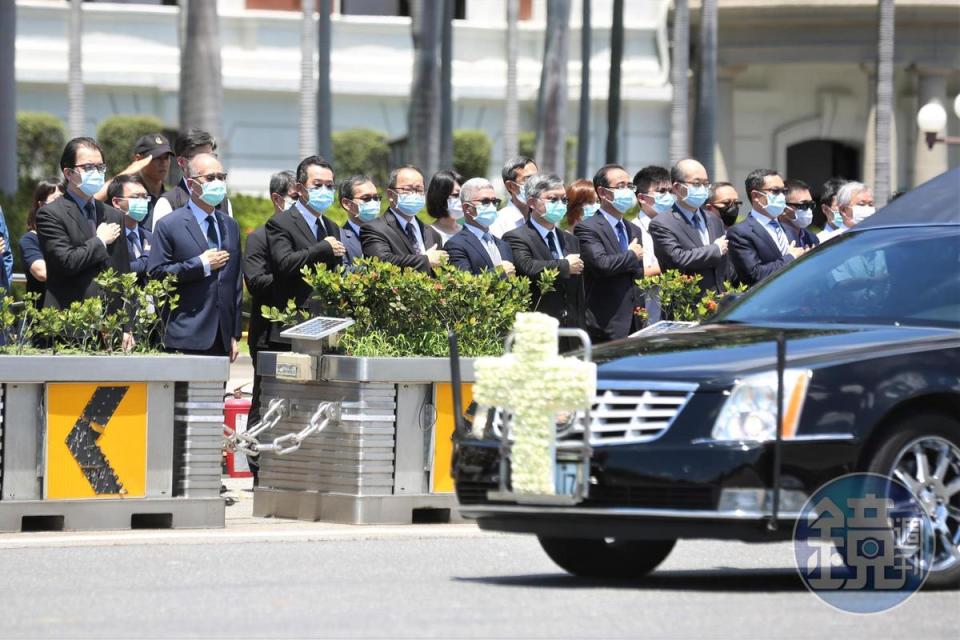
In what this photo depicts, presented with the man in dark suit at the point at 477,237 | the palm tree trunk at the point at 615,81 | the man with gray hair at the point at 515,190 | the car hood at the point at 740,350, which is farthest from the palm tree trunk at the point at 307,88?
the car hood at the point at 740,350

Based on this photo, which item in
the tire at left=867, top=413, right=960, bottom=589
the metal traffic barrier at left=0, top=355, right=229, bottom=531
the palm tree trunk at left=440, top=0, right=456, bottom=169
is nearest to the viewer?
the tire at left=867, top=413, right=960, bottom=589

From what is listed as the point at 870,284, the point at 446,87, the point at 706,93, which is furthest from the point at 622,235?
the point at 706,93

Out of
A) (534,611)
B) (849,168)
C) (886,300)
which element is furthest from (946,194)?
(849,168)

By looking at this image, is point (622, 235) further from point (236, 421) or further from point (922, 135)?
point (922, 135)

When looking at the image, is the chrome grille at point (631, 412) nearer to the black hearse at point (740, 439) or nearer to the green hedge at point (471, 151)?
the black hearse at point (740, 439)

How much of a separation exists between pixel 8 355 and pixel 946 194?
5.06 m

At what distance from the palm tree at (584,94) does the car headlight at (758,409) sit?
31.5m

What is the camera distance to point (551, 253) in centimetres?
1455

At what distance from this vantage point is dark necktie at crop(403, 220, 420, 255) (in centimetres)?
1456

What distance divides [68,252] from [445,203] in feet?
10.1

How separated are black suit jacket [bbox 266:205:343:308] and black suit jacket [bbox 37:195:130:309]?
1.21 metres

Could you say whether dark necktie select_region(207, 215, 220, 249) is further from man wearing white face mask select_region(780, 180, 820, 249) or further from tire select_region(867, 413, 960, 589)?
tire select_region(867, 413, 960, 589)

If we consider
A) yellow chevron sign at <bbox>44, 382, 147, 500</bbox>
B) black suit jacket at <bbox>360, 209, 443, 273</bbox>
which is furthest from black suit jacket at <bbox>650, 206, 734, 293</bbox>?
yellow chevron sign at <bbox>44, 382, 147, 500</bbox>

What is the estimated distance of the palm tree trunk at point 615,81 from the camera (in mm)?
38938
